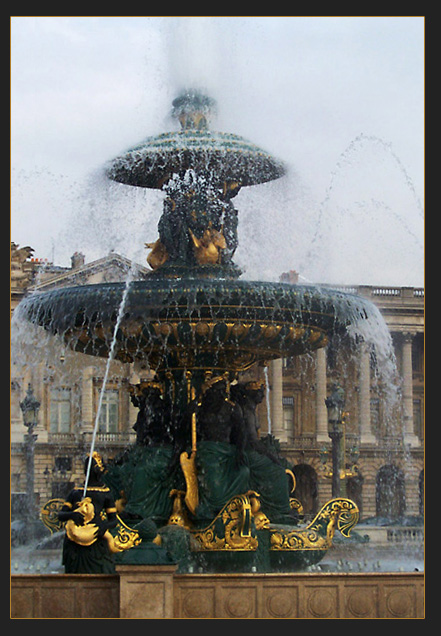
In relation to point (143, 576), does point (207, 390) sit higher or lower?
higher

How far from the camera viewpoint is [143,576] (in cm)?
1193

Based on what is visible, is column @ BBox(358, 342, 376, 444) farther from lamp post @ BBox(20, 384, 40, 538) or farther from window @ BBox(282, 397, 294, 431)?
lamp post @ BBox(20, 384, 40, 538)

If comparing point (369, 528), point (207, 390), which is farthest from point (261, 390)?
point (369, 528)

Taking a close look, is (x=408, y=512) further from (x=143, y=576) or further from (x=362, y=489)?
(x=143, y=576)

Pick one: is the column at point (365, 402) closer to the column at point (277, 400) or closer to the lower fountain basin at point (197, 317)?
the column at point (277, 400)

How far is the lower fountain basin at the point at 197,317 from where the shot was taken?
13.8 m

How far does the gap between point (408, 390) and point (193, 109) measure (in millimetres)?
53959

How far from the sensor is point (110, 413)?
66.6 meters

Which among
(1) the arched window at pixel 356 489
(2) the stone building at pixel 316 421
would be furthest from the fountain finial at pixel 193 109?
(1) the arched window at pixel 356 489

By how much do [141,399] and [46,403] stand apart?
51712 millimetres

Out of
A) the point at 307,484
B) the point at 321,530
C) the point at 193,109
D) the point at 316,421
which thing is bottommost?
the point at 307,484

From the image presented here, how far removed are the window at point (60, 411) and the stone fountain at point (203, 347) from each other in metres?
51.6

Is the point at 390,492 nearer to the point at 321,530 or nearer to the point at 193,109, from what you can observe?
the point at 193,109

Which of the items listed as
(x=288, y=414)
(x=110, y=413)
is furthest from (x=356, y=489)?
(x=110, y=413)
